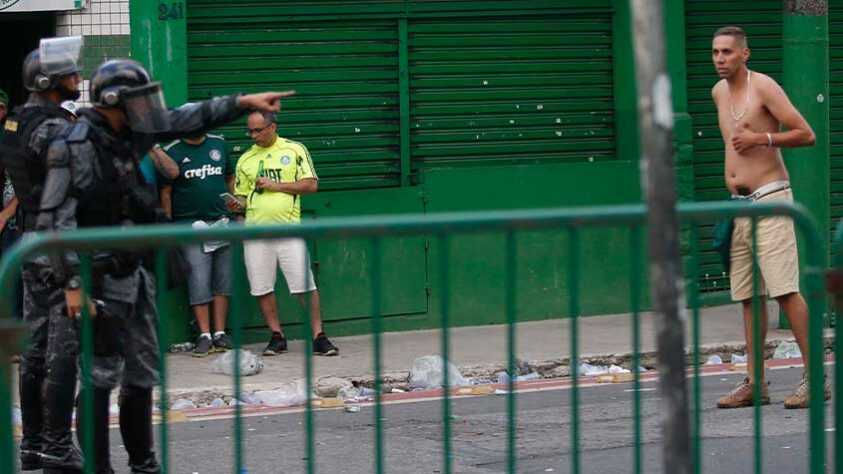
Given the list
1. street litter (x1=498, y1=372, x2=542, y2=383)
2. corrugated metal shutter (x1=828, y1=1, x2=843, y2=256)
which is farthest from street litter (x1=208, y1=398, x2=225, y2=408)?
corrugated metal shutter (x1=828, y1=1, x2=843, y2=256)

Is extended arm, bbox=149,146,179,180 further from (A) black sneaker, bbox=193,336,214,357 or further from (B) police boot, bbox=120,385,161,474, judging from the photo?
(B) police boot, bbox=120,385,161,474

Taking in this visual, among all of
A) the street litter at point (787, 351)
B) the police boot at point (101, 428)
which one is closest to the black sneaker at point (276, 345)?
the street litter at point (787, 351)

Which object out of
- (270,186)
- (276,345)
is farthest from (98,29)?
(276,345)

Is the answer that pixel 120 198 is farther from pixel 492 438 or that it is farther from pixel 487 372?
pixel 487 372

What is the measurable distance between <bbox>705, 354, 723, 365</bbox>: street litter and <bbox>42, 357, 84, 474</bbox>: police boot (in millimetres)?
4877

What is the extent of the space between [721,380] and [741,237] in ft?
13.7

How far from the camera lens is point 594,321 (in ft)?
37.4

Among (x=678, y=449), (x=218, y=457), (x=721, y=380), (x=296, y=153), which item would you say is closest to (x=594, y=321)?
(x=721, y=380)

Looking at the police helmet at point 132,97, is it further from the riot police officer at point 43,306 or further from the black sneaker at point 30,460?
the black sneaker at point 30,460

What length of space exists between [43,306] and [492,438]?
7.69 ft

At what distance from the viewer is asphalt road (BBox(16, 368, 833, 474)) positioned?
7477 millimetres

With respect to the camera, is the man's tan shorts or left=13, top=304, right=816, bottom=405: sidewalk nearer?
the man's tan shorts

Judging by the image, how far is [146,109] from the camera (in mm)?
6727

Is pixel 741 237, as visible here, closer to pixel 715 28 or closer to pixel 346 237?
pixel 346 237
